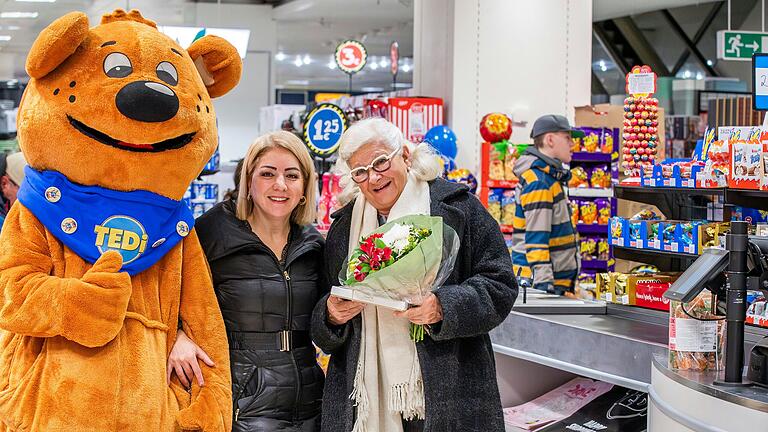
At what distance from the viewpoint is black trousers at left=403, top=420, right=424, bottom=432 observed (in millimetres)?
2684

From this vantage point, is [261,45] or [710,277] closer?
[710,277]

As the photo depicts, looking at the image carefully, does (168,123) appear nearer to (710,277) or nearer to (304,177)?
(304,177)

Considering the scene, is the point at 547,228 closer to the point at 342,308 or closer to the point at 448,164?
the point at 448,164

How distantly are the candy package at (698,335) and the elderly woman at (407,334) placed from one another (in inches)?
18.4

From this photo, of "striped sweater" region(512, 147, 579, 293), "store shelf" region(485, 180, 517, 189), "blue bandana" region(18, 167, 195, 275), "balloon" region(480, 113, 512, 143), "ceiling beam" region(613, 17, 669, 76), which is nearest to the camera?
"blue bandana" region(18, 167, 195, 275)

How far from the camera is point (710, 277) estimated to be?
240cm

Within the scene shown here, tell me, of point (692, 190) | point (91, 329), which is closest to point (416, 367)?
point (91, 329)

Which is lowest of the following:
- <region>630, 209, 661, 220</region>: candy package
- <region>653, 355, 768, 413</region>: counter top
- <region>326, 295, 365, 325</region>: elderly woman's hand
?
<region>653, 355, 768, 413</region>: counter top

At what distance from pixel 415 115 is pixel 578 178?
2.04m

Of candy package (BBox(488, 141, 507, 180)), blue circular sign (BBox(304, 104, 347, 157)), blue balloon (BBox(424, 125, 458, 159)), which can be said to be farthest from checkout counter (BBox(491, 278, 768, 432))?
blue balloon (BBox(424, 125, 458, 159))

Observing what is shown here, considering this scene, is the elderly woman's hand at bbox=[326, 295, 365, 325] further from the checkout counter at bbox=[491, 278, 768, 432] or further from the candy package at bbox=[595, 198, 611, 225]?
the candy package at bbox=[595, 198, 611, 225]

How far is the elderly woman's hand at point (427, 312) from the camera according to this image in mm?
2520

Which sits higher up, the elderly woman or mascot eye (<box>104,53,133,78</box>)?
mascot eye (<box>104,53,133,78</box>)

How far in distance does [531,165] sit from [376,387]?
10.7 feet
